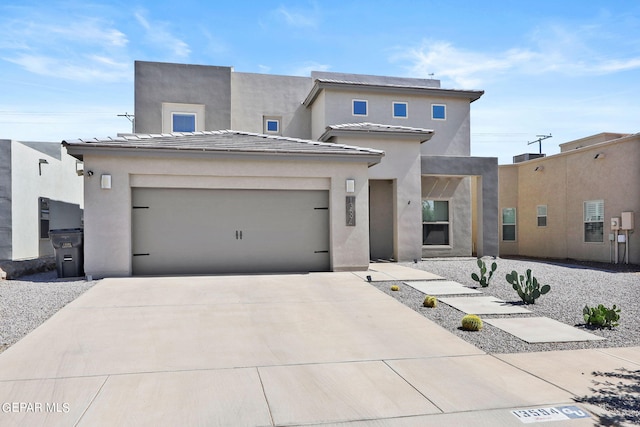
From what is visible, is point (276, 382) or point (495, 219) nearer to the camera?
point (276, 382)

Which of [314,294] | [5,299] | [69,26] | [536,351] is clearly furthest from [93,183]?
[536,351]

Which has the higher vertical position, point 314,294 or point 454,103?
point 454,103

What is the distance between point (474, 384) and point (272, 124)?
17177 mm

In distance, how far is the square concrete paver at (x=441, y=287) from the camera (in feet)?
33.7

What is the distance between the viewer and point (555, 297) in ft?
32.7

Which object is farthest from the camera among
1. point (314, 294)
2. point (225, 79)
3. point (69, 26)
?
point (225, 79)

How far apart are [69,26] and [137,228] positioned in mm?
6344

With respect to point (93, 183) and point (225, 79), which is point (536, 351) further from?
point (225, 79)

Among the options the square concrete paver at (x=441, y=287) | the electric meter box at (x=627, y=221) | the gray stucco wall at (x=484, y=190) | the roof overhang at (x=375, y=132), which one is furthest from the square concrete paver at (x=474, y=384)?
the electric meter box at (x=627, y=221)

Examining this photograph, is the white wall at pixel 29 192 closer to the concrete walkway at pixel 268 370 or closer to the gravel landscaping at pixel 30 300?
the gravel landscaping at pixel 30 300

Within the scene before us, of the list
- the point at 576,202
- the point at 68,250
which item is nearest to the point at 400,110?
the point at 576,202

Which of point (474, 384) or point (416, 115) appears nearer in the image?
point (474, 384)

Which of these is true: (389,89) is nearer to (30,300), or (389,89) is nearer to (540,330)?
(540,330)

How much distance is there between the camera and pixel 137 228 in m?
12.2
